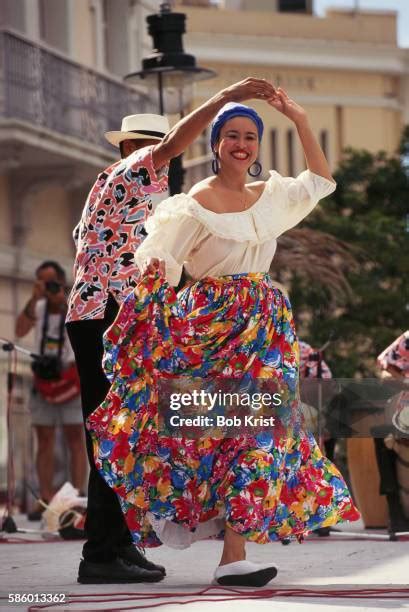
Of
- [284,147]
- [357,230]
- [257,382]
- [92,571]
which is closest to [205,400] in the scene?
[257,382]

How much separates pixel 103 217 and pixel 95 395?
0.75 meters

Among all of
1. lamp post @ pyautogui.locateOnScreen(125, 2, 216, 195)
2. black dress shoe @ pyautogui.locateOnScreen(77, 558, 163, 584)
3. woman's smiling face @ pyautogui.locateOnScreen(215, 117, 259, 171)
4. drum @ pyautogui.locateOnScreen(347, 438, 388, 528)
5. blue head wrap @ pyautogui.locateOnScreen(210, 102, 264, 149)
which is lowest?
black dress shoe @ pyautogui.locateOnScreen(77, 558, 163, 584)

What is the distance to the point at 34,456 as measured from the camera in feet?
53.7

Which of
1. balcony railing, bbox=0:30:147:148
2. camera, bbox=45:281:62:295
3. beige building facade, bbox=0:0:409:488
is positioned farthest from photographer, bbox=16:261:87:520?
balcony railing, bbox=0:30:147:148

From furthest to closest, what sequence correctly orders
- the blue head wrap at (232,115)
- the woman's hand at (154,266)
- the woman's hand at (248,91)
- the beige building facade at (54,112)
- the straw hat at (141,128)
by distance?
the beige building facade at (54,112) < the straw hat at (141,128) < the blue head wrap at (232,115) < the woman's hand at (154,266) < the woman's hand at (248,91)

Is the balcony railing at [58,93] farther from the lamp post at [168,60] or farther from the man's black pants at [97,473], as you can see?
the man's black pants at [97,473]

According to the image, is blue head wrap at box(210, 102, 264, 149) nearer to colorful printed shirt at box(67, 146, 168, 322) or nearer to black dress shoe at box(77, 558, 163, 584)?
colorful printed shirt at box(67, 146, 168, 322)

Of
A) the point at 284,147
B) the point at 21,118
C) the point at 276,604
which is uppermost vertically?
the point at 284,147

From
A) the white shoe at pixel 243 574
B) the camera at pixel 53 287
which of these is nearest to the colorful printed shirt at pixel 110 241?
the white shoe at pixel 243 574

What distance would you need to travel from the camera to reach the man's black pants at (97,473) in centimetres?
840

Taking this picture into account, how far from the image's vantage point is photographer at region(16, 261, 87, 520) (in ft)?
47.8

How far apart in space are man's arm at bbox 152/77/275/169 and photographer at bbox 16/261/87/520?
21.6 ft

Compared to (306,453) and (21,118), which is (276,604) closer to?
(306,453)

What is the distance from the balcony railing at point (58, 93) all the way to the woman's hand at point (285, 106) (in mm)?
13362
